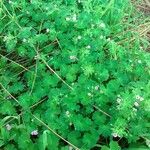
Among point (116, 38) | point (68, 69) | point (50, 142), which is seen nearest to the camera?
point (50, 142)

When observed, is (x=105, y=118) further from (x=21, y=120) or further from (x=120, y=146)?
(x=21, y=120)

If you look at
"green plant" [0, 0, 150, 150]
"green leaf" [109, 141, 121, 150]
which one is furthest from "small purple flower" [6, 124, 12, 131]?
"green leaf" [109, 141, 121, 150]

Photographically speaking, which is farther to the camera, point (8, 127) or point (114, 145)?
point (8, 127)

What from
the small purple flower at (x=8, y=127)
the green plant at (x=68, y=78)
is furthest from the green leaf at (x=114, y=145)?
the small purple flower at (x=8, y=127)

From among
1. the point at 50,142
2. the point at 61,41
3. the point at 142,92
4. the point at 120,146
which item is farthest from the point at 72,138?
the point at 61,41

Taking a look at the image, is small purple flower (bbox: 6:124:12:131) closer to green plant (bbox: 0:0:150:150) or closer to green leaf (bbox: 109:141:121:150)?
green plant (bbox: 0:0:150:150)

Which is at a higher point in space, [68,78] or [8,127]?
[68,78]

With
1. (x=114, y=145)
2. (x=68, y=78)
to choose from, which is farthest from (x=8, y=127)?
(x=114, y=145)

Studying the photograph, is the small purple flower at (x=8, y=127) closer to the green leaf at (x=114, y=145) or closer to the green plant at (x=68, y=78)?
the green plant at (x=68, y=78)

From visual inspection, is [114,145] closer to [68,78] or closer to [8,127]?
[68,78]
